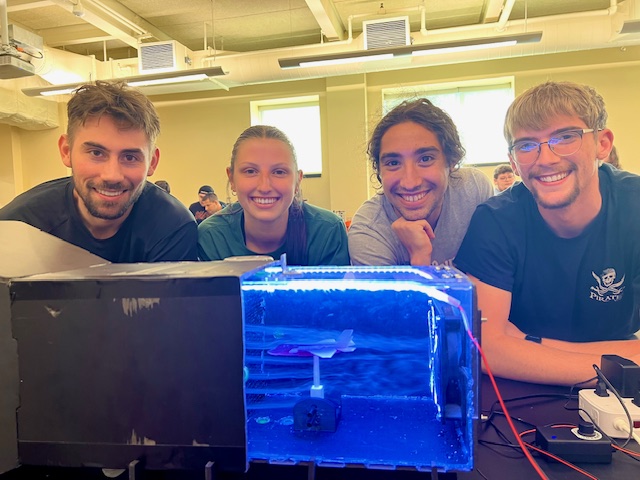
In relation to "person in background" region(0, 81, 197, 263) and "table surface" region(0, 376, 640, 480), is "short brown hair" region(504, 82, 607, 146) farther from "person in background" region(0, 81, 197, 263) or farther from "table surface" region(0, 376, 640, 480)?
"person in background" region(0, 81, 197, 263)

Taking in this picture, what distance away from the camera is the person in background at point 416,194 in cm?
141

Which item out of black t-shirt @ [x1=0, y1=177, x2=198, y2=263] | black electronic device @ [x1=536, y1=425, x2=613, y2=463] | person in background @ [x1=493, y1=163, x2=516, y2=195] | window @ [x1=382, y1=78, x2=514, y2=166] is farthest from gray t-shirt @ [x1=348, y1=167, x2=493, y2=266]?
window @ [x1=382, y1=78, x2=514, y2=166]

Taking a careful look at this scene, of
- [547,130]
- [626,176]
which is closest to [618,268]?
[626,176]

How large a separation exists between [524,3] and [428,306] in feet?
15.9

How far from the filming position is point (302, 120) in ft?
19.4

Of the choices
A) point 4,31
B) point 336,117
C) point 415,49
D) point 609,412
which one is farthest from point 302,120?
point 609,412

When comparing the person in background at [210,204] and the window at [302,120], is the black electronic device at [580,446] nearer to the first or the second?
the person in background at [210,204]

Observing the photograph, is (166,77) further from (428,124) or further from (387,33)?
(428,124)

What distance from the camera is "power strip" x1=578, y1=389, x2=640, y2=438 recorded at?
738 millimetres

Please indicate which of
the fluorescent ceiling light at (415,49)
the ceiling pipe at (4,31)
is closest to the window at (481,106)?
the fluorescent ceiling light at (415,49)

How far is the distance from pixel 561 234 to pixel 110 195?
1.37m

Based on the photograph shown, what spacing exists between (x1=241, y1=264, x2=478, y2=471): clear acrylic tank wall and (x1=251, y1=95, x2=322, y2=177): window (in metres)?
5.06

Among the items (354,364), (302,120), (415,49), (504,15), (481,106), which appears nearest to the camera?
(354,364)

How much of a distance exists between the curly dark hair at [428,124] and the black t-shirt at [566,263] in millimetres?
273
